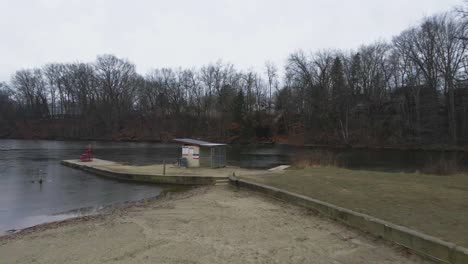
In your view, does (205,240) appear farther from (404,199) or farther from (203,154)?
(203,154)

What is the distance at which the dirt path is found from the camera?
5590 millimetres

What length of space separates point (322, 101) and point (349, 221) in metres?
55.3

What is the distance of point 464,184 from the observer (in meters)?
10.9

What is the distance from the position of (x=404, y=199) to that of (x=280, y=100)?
2484 inches

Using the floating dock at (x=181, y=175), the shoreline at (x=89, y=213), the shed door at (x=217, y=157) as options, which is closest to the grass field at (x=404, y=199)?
the floating dock at (x=181, y=175)

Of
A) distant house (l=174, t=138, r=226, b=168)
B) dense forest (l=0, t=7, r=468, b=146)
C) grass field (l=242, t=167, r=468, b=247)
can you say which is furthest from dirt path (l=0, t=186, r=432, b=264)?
dense forest (l=0, t=7, r=468, b=146)

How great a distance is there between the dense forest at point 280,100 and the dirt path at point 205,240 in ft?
92.3

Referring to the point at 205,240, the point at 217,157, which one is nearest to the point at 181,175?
the point at 217,157

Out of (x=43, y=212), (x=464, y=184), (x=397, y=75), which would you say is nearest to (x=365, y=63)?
(x=397, y=75)

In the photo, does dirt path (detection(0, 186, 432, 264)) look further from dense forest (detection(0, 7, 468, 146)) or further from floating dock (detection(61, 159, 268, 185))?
dense forest (detection(0, 7, 468, 146))

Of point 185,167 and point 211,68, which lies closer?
point 185,167

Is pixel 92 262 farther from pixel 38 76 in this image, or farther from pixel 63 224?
pixel 38 76

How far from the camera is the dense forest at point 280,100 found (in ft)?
162

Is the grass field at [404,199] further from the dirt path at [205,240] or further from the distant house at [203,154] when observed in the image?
the distant house at [203,154]
